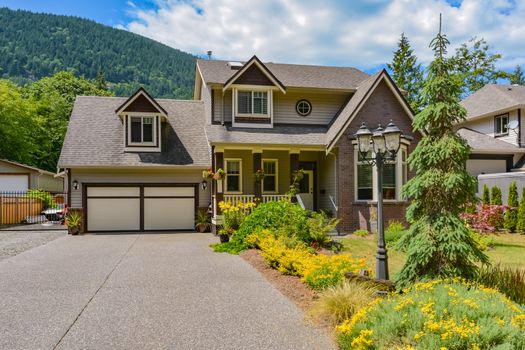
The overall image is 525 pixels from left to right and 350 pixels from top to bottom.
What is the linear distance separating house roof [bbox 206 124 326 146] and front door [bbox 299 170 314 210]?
195cm

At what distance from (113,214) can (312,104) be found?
1090 cm

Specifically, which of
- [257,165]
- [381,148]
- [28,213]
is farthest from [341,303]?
[28,213]

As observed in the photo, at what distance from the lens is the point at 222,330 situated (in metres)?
5.86

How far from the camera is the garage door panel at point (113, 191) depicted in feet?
63.4

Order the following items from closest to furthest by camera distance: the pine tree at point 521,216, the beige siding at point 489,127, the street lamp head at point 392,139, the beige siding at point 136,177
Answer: the street lamp head at point 392,139 < the pine tree at point 521,216 < the beige siding at point 136,177 < the beige siding at point 489,127

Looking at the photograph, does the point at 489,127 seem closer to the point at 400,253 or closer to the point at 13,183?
the point at 400,253

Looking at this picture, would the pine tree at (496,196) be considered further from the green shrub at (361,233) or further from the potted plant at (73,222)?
the potted plant at (73,222)

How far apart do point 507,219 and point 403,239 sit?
14433 mm

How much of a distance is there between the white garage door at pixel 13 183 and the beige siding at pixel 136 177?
50.9 feet

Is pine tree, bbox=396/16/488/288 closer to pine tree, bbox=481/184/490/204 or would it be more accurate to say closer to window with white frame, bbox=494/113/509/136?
pine tree, bbox=481/184/490/204

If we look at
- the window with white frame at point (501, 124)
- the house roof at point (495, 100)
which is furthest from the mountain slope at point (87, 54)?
the window with white frame at point (501, 124)

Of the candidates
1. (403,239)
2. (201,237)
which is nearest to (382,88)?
(201,237)

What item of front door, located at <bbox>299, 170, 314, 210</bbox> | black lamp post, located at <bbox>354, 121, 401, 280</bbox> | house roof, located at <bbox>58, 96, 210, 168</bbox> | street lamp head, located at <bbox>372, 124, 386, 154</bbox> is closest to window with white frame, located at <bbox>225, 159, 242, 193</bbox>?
house roof, located at <bbox>58, 96, 210, 168</bbox>

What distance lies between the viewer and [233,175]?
64.3 ft
